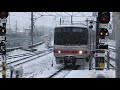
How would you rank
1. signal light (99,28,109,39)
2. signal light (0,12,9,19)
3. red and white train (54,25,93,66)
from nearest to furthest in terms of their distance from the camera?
signal light (0,12,9,19)
signal light (99,28,109,39)
red and white train (54,25,93,66)

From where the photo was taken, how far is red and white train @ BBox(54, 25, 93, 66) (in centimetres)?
2067

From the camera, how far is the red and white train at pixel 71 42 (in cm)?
2067

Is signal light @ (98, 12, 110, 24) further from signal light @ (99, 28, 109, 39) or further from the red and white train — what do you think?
the red and white train

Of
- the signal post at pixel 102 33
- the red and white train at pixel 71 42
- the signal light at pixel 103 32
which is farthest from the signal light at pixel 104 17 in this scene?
the red and white train at pixel 71 42

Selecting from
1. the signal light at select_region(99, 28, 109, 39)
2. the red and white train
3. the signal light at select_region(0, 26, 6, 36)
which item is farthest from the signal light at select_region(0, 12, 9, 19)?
the red and white train

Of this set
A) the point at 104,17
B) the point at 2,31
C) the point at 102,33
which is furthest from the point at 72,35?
the point at 2,31

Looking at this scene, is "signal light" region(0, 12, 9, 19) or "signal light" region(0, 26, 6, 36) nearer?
"signal light" region(0, 12, 9, 19)

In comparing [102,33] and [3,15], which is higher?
[3,15]

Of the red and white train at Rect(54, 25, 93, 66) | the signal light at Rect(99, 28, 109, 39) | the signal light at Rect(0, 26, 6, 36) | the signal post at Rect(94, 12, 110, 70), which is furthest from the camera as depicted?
the red and white train at Rect(54, 25, 93, 66)

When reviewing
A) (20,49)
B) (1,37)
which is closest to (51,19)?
(20,49)

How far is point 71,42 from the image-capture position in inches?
815

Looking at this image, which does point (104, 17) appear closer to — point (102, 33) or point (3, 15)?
point (102, 33)
